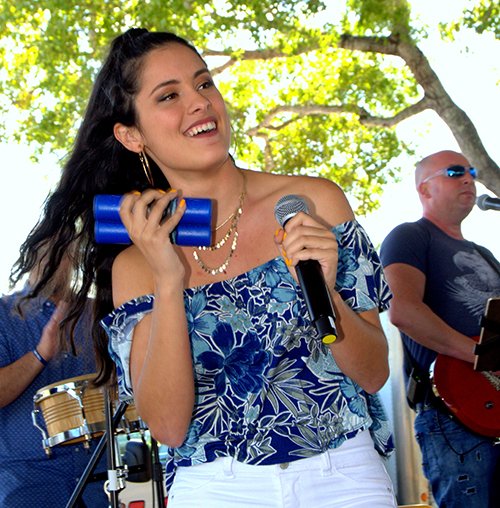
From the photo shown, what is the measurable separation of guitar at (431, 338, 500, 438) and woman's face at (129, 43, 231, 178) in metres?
2.01

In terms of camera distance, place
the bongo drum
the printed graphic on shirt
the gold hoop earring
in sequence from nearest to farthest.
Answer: the gold hoop earring → the bongo drum → the printed graphic on shirt

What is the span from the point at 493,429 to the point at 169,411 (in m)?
2.14

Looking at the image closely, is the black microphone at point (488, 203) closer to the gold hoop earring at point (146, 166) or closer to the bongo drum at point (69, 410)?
the gold hoop earring at point (146, 166)

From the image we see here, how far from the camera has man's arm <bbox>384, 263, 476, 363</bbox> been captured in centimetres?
314

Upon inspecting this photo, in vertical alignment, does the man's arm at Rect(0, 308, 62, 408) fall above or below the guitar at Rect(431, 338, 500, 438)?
above

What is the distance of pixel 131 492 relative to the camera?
245 inches

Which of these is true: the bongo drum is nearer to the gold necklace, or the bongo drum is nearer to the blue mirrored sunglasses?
the gold necklace

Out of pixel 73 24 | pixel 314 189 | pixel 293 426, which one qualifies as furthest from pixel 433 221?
pixel 73 24

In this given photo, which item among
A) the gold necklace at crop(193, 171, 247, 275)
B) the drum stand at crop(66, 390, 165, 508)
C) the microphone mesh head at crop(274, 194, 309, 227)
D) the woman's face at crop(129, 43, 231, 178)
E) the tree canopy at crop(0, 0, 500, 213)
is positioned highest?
the tree canopy at crop(0, 0, 500, 213)

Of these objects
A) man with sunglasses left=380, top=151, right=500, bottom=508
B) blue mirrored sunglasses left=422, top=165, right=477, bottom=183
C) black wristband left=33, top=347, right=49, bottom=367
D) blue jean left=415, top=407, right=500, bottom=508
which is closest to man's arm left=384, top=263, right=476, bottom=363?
man with sunglasses left=380, top=151, right=500, bottom=508

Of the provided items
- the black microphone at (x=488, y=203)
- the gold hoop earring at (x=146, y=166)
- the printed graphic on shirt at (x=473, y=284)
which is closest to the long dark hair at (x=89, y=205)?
the gold hoop earring at (x=146, y=166)

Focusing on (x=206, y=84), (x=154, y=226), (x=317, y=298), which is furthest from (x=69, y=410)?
(x=317, y=298)

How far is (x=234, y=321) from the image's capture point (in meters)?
1.60

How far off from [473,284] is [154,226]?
8.14 feet
